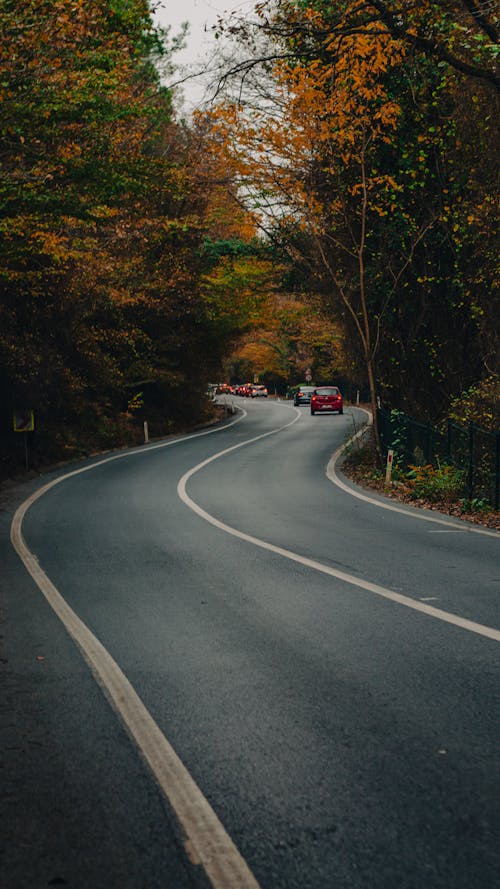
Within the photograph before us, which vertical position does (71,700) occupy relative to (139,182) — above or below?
below

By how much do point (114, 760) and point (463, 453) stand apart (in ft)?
46.1

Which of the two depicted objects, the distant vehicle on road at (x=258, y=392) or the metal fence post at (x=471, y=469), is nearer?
the metal fence post at (x=471, y=469)

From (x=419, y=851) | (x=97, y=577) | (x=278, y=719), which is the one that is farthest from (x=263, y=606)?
(x=419, y=851)

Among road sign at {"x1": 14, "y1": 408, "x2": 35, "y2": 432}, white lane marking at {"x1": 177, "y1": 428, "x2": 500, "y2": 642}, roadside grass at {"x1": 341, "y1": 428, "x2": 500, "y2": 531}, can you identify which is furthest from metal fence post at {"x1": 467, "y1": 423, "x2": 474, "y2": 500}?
road sign at {"x1": 14, "y1": 408, "x2": 35, "y2": 432}

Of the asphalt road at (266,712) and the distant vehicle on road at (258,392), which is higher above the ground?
the asphalt road at (266,712)

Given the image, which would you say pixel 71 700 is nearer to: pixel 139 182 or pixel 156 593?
pixel 156 593

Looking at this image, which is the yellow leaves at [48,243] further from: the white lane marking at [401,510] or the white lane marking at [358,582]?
the white lane marking at [401,510]

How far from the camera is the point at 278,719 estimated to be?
4.70 metres

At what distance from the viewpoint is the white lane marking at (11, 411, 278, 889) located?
3156 mm

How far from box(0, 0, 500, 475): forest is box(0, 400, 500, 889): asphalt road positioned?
Result: 6.85 m

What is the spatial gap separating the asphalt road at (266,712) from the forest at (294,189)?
6846mm

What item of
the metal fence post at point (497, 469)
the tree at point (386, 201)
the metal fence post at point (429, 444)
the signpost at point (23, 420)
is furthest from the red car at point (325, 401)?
the metal fence post at point (497, 469)

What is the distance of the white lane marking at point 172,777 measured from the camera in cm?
316

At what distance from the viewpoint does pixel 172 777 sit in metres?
3.94
